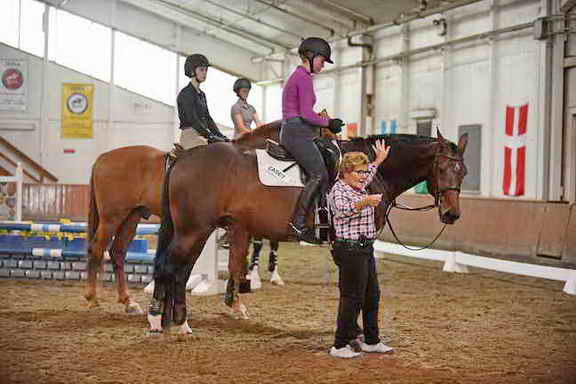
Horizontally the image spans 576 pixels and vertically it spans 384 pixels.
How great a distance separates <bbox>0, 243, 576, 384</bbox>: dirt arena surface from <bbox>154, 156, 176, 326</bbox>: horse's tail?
1.06ft

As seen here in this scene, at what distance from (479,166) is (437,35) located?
13.1 feet

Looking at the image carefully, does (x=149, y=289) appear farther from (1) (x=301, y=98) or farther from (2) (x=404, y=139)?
(2) (x=404, y=139)

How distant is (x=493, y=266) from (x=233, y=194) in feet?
20.5

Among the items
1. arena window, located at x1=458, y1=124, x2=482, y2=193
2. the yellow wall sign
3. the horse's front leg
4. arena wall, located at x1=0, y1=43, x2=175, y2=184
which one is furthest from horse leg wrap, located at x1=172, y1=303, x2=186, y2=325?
the yellow wall sign

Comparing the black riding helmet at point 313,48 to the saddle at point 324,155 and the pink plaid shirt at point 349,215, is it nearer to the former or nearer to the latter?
the saddle at point 324,155

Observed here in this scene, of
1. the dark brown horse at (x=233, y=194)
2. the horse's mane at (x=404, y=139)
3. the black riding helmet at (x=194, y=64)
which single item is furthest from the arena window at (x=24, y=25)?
the horse's mane at (x=404, y=139)

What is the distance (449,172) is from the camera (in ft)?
20.0

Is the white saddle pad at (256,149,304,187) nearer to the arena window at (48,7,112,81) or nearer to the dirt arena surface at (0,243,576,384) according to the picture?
the dirt arena surface at (0,243,576,384)

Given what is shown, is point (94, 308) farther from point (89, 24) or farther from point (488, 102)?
point (89, 24)

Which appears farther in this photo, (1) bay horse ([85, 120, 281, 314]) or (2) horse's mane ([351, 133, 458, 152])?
(1) bay horse ([85, 120, 281, 314])

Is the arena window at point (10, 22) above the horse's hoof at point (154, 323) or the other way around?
above

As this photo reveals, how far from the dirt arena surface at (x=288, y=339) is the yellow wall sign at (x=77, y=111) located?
15858 millimetres

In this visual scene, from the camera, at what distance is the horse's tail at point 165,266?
5.91 meters

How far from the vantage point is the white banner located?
23828 mm
